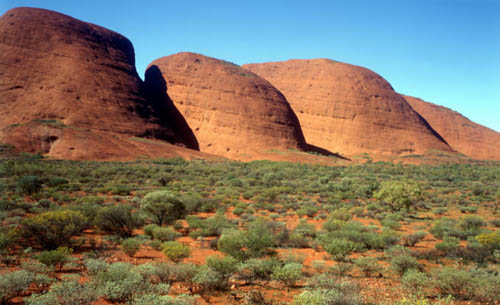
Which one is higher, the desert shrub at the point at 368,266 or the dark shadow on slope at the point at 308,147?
the dark shadow on slope at the point at 308,147

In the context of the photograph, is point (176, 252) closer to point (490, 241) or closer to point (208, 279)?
point (208, 279)

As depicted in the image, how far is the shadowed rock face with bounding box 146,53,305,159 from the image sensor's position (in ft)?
146

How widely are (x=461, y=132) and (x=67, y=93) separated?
260ft

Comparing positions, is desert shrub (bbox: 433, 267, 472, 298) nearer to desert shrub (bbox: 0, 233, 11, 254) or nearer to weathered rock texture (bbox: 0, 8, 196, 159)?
desert shrub (bbox: 0, 233, 11, 254)

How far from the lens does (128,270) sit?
5.00 meters

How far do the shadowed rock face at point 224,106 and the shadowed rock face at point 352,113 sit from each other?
7.51 metres

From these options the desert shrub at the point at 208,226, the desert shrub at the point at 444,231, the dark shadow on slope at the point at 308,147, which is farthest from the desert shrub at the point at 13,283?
the dark shadow on slope at the point at 308,147

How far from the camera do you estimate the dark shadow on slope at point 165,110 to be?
44.7 m

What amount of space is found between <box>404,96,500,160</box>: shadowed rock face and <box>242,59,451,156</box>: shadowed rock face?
11.7 meters

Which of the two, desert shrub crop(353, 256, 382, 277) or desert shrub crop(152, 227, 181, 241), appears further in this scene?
desert shrub crop(152, 227, 181, 241)

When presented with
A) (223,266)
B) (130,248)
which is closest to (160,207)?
(130,248)

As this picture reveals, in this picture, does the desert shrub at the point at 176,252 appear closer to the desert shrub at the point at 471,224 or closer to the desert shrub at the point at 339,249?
the desert shrub at the point at 339,249

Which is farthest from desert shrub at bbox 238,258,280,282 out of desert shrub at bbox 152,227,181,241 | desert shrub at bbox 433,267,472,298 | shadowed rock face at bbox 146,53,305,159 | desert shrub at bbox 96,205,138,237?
shadowed rock face at bbox 146,53,305,159

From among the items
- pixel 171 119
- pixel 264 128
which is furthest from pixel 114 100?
pixel 264 128
